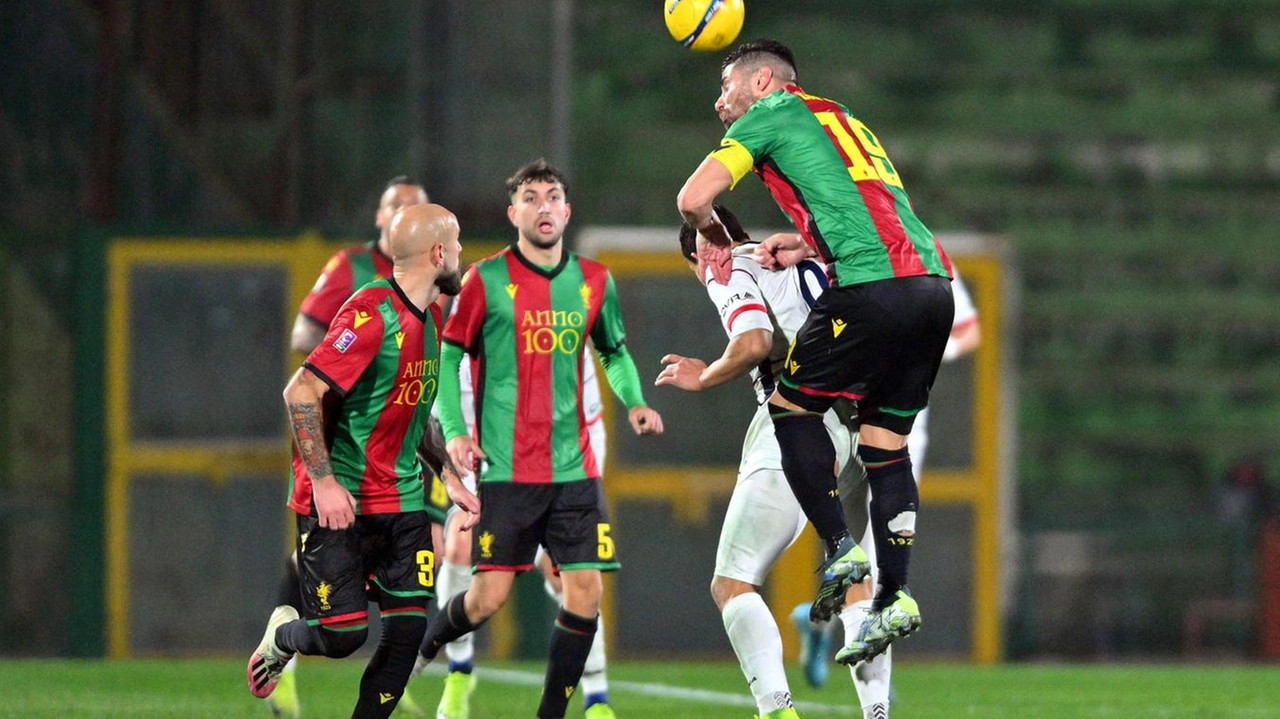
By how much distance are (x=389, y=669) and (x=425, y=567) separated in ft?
1.03

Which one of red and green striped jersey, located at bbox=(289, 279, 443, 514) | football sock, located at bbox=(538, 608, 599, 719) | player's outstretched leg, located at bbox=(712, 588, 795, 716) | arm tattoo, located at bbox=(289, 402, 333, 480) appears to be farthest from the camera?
football sock, located at bbox=(538, 608, 599, 719)

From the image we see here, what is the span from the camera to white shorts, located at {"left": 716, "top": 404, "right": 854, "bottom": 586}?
21.4ft

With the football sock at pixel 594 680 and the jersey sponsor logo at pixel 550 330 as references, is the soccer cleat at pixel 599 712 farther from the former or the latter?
the jersey sponsor logo at pixel 550 330

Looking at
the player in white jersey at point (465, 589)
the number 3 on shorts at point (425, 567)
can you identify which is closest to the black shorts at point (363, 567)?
the number 3 on shorts at point (425, 567)

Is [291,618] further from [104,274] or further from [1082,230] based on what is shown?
[1082,230]

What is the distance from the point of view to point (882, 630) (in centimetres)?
594

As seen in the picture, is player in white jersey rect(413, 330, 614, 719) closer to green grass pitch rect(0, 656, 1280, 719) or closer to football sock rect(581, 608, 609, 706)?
football sock rect(581, 608, 609, 706)

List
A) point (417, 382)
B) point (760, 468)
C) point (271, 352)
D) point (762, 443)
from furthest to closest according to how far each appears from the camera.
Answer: point (271, 352) → point (762, 443) → point (760, 468) → point (417, 382)

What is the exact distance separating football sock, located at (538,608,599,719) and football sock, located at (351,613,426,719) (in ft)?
2.74

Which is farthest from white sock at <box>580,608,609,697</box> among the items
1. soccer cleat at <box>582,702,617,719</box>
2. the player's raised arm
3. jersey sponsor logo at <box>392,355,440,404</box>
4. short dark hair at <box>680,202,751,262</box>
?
the player's raised arm

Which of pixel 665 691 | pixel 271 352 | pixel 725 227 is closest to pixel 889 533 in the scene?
pixel 725 227

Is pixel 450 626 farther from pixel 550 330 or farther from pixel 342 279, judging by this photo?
pixel 342 279

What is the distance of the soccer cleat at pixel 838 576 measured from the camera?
582cm

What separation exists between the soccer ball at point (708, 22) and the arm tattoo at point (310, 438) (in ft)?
5.42
